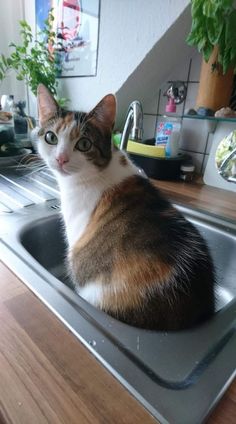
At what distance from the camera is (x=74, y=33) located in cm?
125

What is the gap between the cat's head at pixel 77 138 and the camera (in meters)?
0.60

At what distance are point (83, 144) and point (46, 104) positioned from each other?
0.54 feet

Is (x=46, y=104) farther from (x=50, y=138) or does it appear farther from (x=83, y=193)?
(x=83, y=193)

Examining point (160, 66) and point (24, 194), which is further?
point (160, 66)

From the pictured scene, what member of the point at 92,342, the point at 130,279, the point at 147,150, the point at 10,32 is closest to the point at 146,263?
the point at 130,279

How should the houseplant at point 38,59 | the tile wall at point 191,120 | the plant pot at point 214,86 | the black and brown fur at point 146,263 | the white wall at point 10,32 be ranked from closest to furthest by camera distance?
the black and brown fur at point 146,263 → the plant pot at point 214,86 → the tile wall at point 191,120 → the houseplant at point 38,59 → the white wall at point 10,32

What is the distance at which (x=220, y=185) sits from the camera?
1.05 meters

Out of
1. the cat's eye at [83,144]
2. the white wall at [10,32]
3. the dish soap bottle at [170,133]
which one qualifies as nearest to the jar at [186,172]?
the dish soap bottle at [170,133]

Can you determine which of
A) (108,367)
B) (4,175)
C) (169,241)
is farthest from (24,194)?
(108,367)

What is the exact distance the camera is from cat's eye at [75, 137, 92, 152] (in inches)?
23.9

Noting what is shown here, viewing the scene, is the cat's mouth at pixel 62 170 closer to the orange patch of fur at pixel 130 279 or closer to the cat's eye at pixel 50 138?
the cat's eye at pixel 50 138

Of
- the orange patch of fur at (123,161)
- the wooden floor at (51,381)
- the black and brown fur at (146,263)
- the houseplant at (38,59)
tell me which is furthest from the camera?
the houseplant at (38,59)

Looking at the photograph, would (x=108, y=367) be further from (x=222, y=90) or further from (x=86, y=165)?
(x=222, y=90)

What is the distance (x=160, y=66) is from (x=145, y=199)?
0.72 m
